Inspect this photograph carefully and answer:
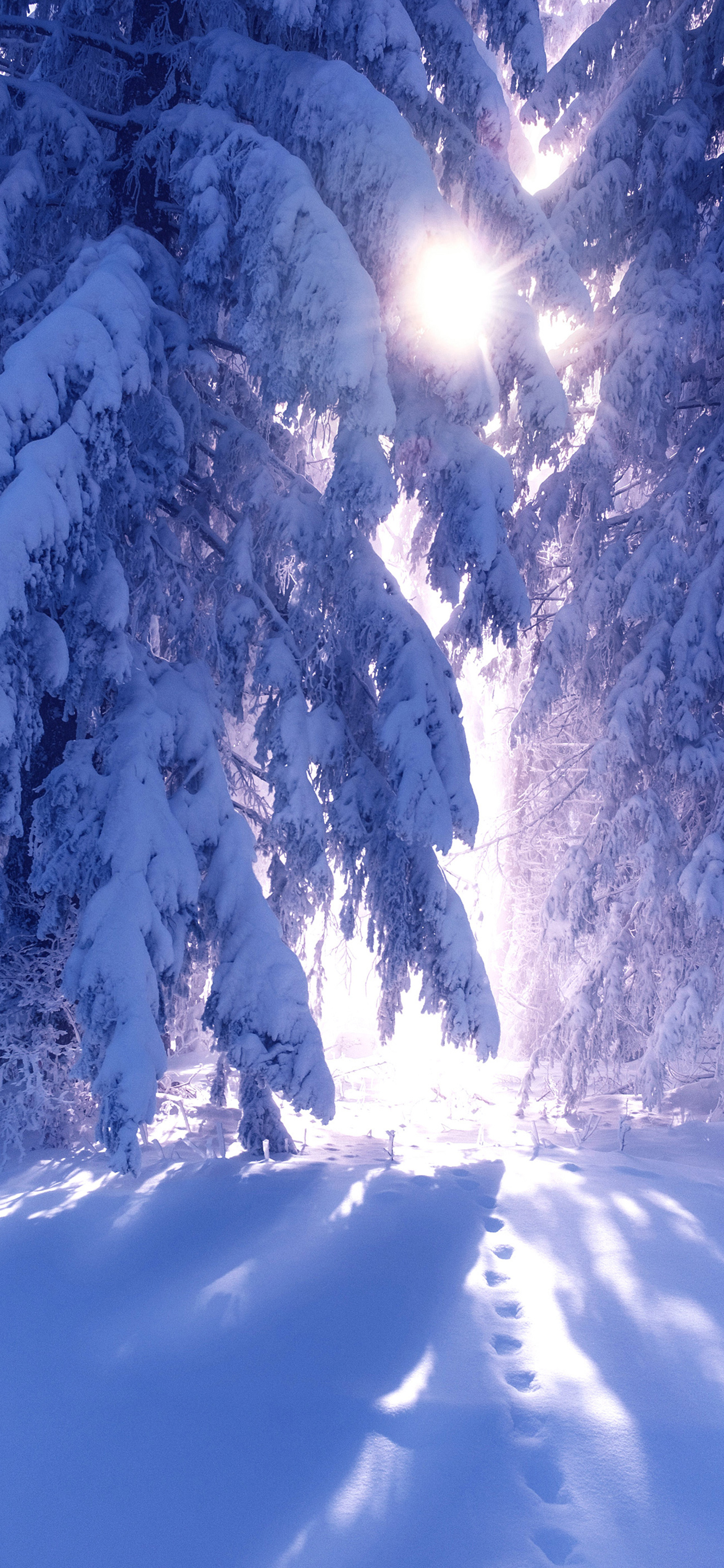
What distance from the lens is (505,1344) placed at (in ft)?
10.8

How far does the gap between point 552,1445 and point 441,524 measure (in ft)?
15.2

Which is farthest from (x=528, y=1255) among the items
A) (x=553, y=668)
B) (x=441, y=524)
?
(x=553, y=668)

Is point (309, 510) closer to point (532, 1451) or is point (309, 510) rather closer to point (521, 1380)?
point (521, 1380)

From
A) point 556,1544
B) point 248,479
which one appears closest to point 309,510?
point 248,479

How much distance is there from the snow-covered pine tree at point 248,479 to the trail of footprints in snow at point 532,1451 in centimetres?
154

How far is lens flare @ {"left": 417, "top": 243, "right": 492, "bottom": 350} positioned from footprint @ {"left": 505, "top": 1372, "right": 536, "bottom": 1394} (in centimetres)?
477

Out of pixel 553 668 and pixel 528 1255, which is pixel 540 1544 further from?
pixel 553 668

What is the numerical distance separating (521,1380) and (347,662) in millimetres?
4035

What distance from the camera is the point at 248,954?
193 inches

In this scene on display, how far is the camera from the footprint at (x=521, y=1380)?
302cm

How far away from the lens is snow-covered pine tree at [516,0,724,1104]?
702cm

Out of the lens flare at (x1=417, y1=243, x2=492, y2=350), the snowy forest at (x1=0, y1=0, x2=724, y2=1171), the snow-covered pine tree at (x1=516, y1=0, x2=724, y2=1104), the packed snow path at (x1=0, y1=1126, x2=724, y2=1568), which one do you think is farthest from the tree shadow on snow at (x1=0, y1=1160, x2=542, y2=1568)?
the lens flare at (x1=417, y1=243, x2=492, y2=350)

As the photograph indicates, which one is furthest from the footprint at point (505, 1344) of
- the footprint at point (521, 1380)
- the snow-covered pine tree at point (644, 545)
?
the snow-covered pine tree at point (644, 545)

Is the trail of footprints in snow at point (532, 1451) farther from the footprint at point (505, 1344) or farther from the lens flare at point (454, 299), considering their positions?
the lens flare at point (454, 299)
